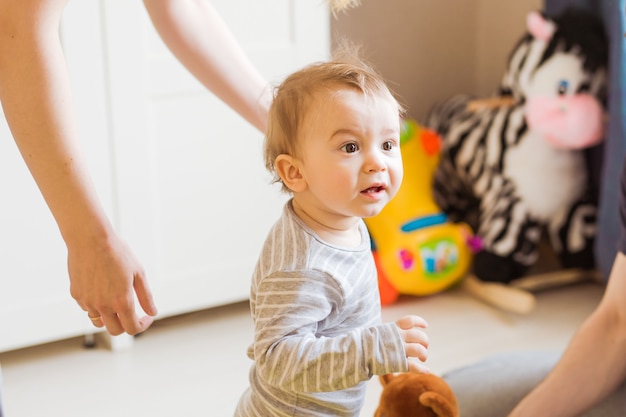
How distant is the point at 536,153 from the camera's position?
103 inches

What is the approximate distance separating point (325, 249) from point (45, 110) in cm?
35

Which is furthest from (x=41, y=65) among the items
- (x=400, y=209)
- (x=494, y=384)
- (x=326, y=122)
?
(x=400, y=209)

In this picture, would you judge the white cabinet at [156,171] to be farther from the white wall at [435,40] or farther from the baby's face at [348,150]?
the baby's face at [348,150]

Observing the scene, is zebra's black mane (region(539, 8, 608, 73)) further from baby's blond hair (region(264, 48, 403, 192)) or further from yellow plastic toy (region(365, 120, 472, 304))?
baby's blond hair (region(264, 48, 403, 192))

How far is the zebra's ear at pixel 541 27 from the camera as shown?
2.58 m

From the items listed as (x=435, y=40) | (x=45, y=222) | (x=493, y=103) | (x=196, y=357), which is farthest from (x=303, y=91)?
(x=435, y=40)

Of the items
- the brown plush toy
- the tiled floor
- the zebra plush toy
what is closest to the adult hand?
the brown plush toy

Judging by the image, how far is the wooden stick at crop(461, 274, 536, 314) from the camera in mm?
2562

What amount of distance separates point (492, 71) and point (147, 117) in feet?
4.40

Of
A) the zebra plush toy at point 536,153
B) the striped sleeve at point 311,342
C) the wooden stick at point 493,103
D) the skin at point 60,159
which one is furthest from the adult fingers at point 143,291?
the wooden stick at point 493,103

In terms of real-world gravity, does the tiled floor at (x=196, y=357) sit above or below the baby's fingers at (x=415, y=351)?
below

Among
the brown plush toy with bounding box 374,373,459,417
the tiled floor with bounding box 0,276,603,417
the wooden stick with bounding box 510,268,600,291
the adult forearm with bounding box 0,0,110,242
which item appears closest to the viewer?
the adult forearm with bounding box 0,0,110,242

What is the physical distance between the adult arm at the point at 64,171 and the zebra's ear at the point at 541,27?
1.75m

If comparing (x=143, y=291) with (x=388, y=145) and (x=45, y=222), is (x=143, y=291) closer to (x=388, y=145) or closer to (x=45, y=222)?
(x=388, y=145)
